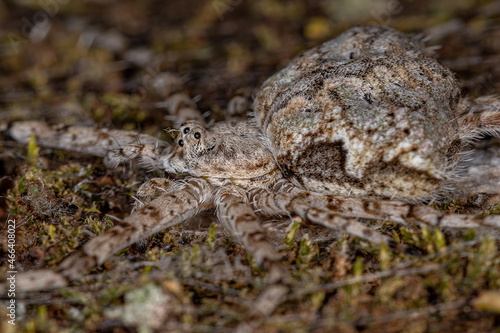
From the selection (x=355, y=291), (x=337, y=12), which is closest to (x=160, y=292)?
(x=355, y=291)

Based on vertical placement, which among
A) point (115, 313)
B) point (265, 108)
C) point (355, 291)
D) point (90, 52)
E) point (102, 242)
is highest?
point (90, 52)

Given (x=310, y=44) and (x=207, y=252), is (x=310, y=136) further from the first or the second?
(x=310, y=44)

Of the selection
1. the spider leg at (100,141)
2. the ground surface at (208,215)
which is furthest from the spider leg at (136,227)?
the spider leg at (100,141)

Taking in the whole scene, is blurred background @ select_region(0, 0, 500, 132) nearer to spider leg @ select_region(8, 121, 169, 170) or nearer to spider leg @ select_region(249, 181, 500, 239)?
spider leg @ select_region(8, 121, 169, 170)

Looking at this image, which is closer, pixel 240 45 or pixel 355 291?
pixel 355 291

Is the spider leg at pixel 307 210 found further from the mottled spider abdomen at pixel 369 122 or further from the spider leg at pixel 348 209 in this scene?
the mottled spider abdomen at pixel 369 122

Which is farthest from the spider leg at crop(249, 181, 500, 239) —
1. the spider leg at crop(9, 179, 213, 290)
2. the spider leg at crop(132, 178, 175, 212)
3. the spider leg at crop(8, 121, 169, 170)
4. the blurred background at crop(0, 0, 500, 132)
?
the blurred background at crop(0, 0, 500, 132)

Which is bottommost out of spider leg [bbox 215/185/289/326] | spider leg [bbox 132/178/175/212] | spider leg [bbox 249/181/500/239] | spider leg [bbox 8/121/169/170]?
spider leg [bbox 249/181/500/239]

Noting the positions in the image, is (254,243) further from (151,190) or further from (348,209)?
(151,190)
